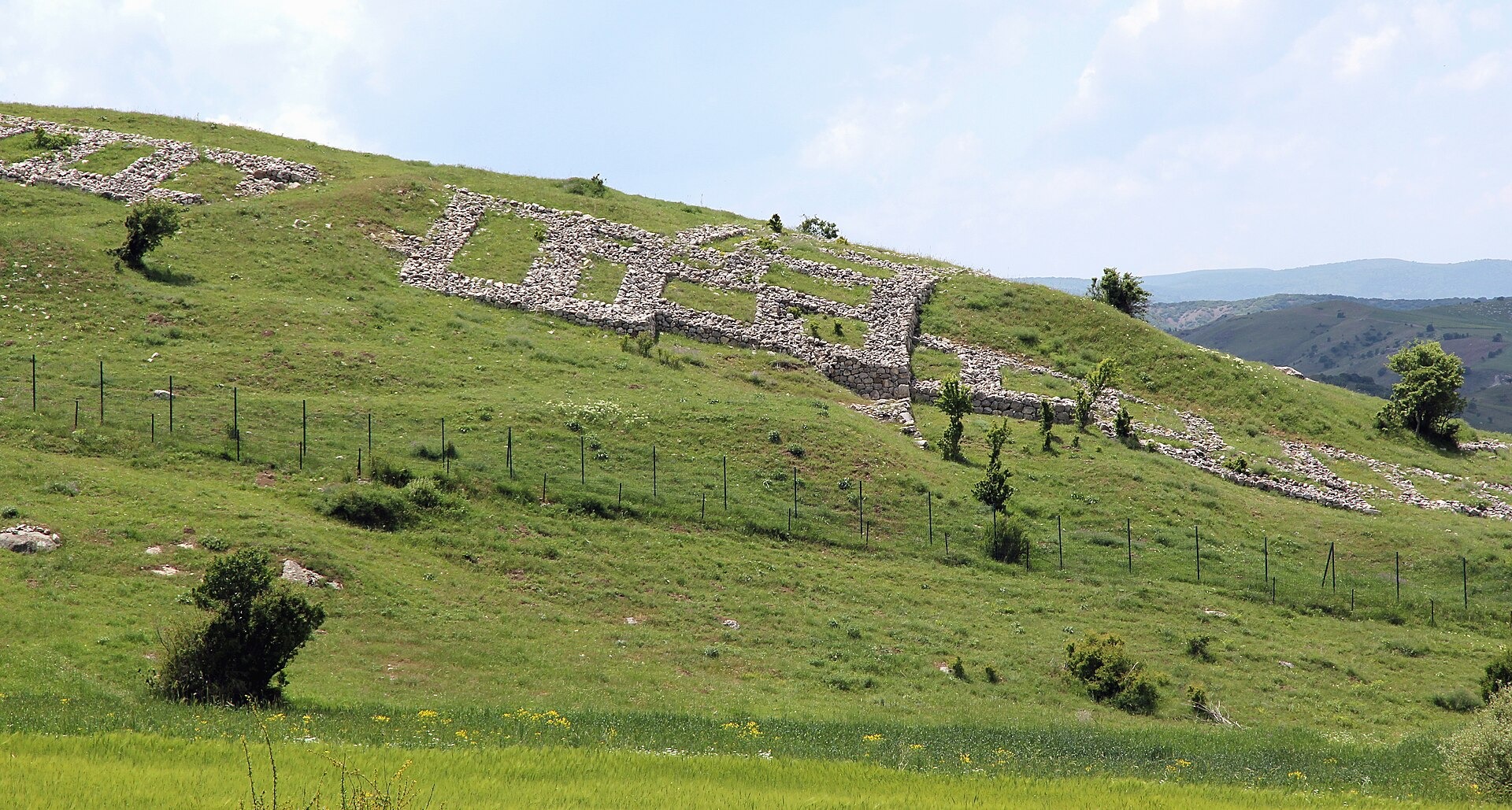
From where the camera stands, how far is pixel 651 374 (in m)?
55.7

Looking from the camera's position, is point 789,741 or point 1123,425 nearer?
point 789,741

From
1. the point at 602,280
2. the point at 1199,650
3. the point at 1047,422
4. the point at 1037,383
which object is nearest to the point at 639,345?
the point at 602,280

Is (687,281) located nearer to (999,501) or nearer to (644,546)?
(999,501)

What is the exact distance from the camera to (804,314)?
68.6 m

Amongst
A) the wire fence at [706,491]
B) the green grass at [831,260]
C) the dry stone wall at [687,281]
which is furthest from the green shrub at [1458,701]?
the green grass at [831,260]

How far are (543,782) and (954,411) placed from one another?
129ft

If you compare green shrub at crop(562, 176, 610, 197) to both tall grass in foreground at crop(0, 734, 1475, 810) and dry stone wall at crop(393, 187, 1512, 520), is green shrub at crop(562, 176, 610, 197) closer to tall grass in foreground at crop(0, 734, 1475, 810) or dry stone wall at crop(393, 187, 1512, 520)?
dry stone wall at crop(393, 187, 1512, 520)

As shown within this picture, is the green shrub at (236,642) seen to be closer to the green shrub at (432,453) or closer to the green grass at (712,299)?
the green shrub at (432,453)

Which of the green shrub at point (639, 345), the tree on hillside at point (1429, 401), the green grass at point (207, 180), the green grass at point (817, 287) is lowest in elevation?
the tree on hillside at point (1429, 401)

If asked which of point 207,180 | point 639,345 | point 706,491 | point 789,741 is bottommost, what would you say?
point 789,741

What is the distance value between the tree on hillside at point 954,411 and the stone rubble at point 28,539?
34.9 metres

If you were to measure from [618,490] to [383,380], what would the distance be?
46.6 ft

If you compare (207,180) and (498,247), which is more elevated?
(207,180)

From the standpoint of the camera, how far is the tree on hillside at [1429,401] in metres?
62.8
